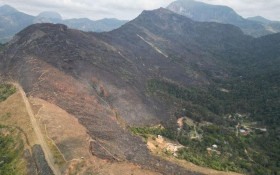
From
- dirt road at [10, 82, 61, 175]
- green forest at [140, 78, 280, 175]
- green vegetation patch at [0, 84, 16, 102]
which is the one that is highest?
dirt road at [10, 82, 61, 175]

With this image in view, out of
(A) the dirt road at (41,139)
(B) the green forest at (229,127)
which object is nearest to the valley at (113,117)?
(A) the dirt road at (41,139)

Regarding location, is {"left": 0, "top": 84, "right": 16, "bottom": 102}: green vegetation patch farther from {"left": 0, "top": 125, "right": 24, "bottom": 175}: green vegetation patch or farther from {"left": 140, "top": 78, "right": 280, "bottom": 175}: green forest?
{"left": 140, "top": 78, "right": 280, "bottom": 175}: green forest

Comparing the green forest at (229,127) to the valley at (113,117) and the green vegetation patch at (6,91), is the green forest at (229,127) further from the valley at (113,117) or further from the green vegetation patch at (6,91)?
the green vegetation patch at (6,91)

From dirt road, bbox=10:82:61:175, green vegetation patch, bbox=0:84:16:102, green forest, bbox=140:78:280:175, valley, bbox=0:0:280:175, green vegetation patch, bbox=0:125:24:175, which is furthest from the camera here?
green vegetation patch, bbox=0:84:16:102

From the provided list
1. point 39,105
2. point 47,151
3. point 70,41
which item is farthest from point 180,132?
point 70,41

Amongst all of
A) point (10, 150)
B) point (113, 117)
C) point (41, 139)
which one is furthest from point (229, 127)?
point (10, 150)

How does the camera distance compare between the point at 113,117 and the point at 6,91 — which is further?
the point at 113,117

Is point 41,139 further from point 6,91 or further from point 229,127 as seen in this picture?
point 229,127

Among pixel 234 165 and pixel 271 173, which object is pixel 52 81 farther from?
pixel 271 173

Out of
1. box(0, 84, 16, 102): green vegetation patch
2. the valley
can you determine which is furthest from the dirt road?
box(0, 84, 16, 102): green vegetation patch

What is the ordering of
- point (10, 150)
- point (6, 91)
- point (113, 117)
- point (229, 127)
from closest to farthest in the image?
point (10, 150) → point (6, 91) → point (113, 117) → point (229, 127)

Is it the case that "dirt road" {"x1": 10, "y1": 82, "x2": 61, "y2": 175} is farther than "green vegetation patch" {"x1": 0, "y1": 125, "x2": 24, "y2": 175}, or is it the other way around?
"green vegetation patch" {"x1": 0, "y1": 125, "x2": 24, "y2": 175}
